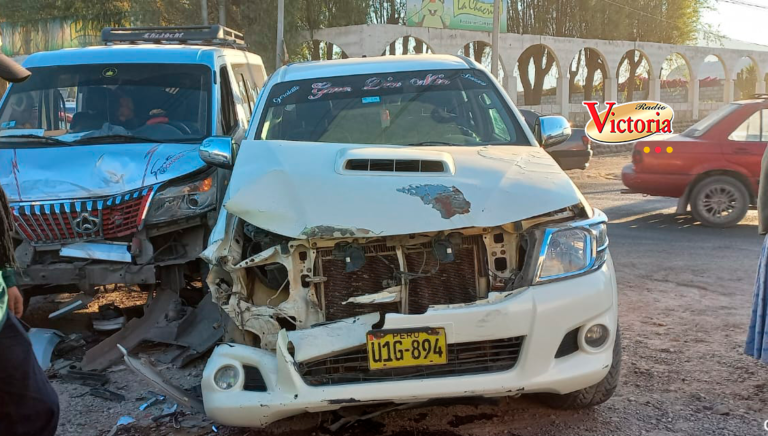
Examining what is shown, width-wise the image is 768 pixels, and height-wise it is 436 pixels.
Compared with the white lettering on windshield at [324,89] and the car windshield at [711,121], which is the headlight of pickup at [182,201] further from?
the car windshield at [711,121]

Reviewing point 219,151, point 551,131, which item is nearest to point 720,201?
point 551,131

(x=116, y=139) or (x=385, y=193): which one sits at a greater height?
(x=116, y=139)

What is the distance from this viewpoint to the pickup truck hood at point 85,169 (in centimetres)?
473

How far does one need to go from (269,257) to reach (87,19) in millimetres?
27384

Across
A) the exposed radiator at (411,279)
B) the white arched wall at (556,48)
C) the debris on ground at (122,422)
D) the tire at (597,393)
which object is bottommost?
the debris on ground at (122,422)

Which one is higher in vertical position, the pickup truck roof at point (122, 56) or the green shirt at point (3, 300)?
the pickup truck roof at point (122, 56)

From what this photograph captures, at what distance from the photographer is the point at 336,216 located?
3.13 metres

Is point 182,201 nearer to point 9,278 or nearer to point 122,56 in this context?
point 122,56

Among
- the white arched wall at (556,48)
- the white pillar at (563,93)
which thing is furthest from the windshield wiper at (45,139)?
the white pillar at (563,93)

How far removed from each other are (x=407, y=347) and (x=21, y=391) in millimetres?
1406

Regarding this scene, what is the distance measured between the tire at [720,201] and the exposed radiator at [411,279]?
6.73 m

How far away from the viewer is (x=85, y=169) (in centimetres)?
482

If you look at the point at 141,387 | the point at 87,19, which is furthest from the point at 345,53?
the point at 141,387

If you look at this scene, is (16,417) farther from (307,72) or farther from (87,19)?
(87,19)
